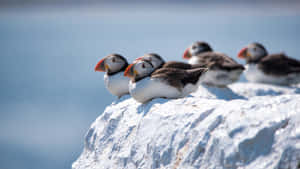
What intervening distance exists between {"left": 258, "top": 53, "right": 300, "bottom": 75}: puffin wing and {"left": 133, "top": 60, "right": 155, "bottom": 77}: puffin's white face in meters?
4.49

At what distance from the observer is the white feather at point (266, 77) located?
29.9 feet

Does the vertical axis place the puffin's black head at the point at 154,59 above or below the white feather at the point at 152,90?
above

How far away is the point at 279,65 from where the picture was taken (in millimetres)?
9172

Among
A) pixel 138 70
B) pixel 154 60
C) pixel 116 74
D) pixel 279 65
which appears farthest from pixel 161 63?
pixel 279 65

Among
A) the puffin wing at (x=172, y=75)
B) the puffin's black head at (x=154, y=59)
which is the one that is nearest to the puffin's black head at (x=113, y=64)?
the puffin's black head at (x=154, y=59)

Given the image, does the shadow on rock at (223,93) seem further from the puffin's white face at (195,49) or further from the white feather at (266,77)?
the puffin's white face at (195,49)

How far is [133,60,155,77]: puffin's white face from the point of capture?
5859 millimetres

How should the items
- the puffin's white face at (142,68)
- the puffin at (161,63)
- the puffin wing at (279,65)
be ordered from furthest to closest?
1. the puffin wing at (279,65)
2. the puffin at (161,63)
3. the puffin's white face at (142,68)

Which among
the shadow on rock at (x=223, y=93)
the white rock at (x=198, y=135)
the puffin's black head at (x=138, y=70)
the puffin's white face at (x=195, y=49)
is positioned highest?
the puffin's white face at (x=195, y=49)

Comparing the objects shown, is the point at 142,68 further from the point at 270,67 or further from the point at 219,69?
the point at 270,67

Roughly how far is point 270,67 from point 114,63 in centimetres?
450

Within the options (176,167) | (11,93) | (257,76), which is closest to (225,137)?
(176,167)

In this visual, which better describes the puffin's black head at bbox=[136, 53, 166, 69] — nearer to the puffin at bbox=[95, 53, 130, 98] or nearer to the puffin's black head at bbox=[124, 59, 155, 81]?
the puffin's black head at bbox=[124, 59, 155, 81]

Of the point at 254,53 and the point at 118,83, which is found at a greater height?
the point at 254,53
